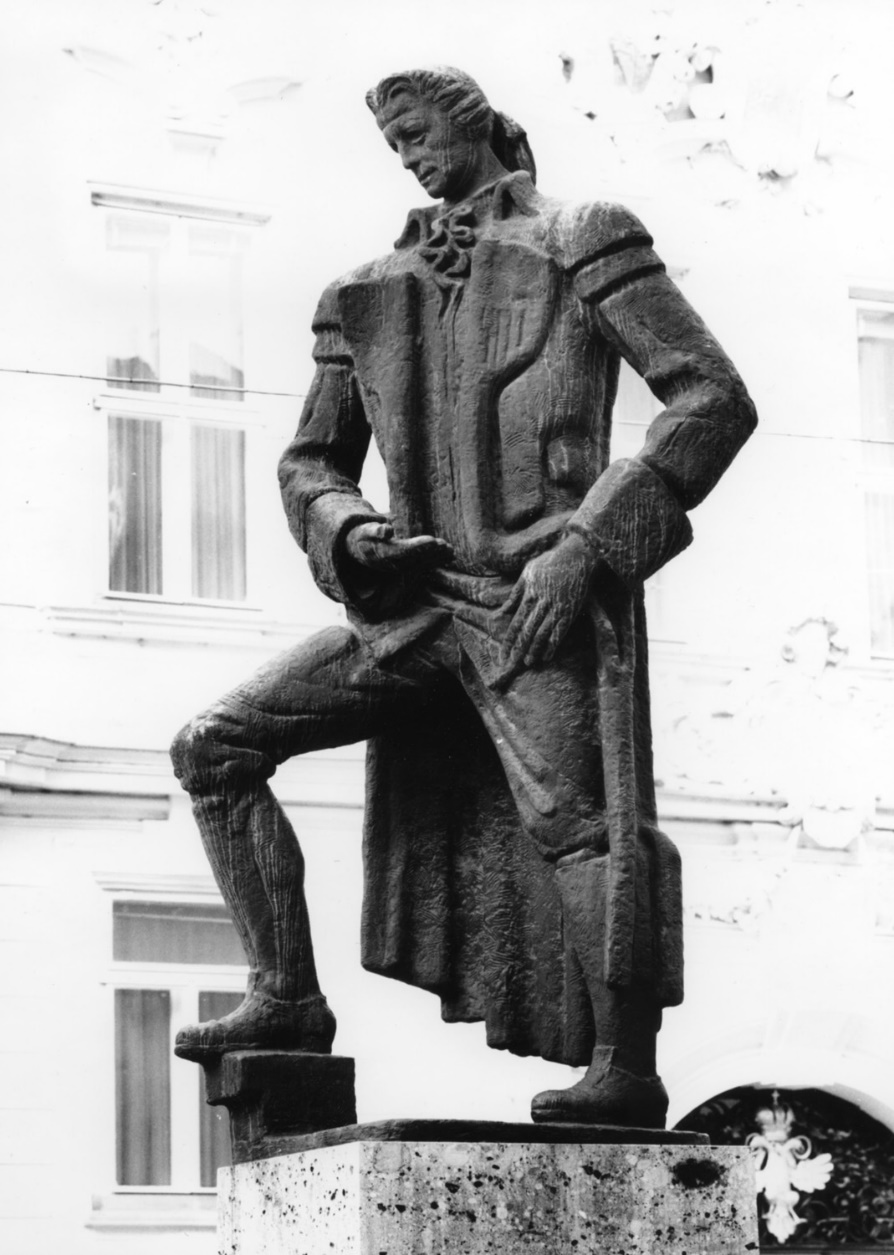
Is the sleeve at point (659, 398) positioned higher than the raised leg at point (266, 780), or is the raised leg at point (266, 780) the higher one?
the sleeve at point (659, 398)

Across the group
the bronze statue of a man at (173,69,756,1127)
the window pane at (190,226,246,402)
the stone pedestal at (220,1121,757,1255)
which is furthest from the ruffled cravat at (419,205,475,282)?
the window pane at (190,226,246,402)

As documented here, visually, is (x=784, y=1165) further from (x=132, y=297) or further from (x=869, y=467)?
(x=132, y=297)

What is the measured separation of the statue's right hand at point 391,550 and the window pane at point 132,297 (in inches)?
161

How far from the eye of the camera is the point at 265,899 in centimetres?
465

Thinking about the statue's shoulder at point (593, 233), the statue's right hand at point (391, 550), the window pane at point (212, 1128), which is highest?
the statue's shoulder at point (593, 233)

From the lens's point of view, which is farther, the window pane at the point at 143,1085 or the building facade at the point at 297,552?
the building facade at the point at 297,552

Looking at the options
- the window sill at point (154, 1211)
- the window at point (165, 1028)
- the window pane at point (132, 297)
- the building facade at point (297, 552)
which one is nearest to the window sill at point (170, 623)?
the building facade at point (297, 552)

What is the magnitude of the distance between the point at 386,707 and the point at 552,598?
396 millimetres

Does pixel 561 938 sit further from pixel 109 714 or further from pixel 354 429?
pixel 109 714

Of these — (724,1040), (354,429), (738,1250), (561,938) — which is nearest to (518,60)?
(724,1040)

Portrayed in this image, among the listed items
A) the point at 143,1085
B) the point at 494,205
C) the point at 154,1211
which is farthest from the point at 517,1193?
the point at 143,1085

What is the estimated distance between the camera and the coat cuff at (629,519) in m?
4.46

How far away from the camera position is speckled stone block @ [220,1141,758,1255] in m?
4.08

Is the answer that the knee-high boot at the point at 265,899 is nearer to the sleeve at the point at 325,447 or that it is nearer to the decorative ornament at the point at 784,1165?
the sleeve at the point at 325,447
